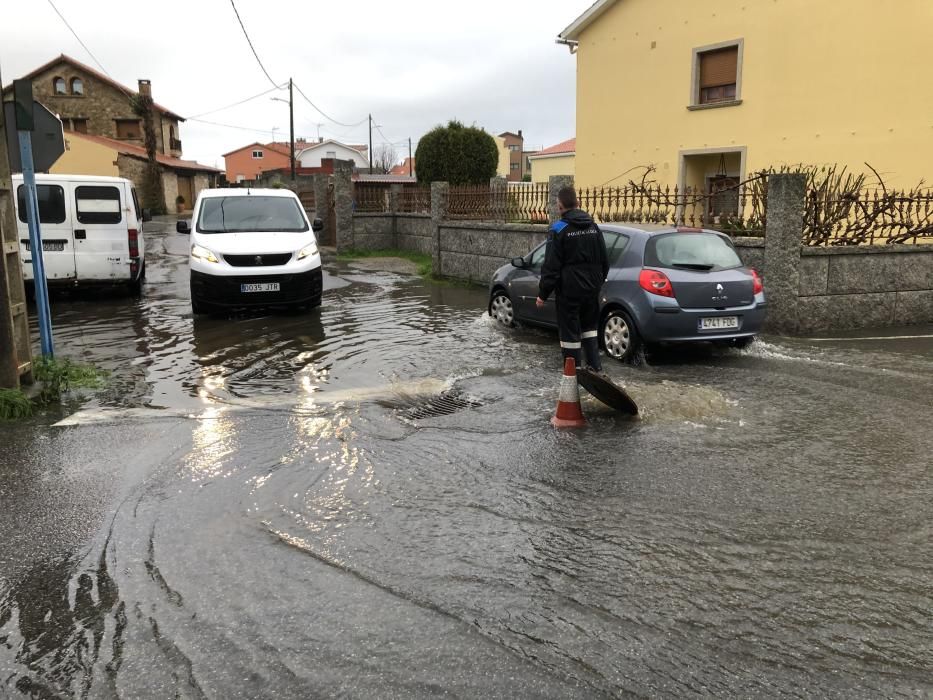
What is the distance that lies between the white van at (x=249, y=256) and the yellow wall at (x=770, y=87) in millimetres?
12956

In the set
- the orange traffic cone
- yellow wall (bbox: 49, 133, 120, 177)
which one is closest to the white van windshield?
the orange traffic cone

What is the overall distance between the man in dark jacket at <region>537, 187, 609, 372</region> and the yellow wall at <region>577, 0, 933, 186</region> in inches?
547

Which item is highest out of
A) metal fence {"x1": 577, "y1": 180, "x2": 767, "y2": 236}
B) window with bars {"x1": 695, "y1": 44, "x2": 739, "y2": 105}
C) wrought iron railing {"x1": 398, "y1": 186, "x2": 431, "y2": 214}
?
window with bars {"x1": 695, "y1": 44, "x2": 739, "y2": 105}

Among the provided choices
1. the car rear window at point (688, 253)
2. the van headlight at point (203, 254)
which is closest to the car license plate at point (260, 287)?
the van headlight at point (203, 254)

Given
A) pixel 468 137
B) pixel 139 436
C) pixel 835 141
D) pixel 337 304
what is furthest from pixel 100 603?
pixel 468 137

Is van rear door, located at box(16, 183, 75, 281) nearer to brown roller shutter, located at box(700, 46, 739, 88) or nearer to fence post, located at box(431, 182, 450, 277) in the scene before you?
fence post, located at box(431, 182, 450, 277)

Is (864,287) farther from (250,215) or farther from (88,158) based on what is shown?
(88,158)

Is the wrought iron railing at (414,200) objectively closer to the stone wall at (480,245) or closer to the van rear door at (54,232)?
the stone wall at (480,245)

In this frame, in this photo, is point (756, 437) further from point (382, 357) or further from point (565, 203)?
point (382, 357)

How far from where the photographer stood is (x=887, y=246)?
11.1 m

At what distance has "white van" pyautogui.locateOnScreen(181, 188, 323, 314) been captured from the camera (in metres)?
11.3

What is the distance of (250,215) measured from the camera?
12430 mm

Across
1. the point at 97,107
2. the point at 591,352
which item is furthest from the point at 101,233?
the point at 97,107

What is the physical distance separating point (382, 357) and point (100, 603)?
18.2ft
